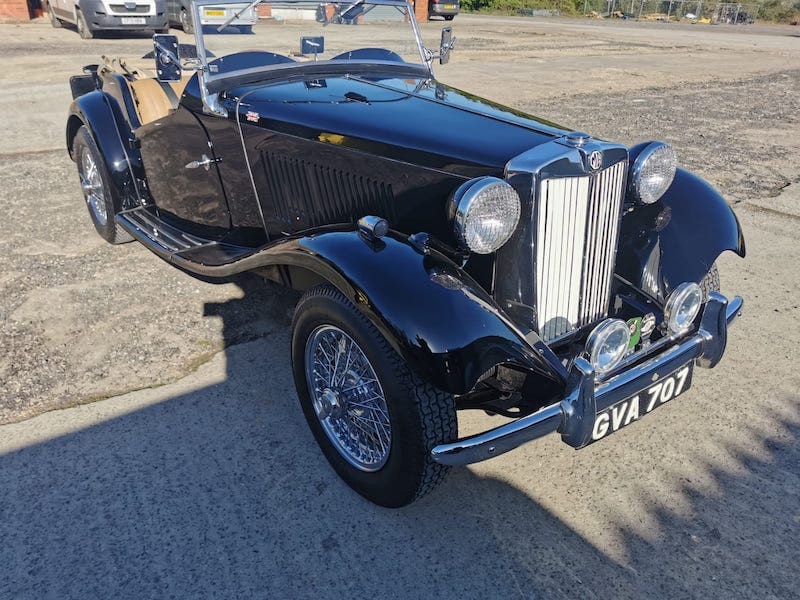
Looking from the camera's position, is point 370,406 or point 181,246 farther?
point 181,246

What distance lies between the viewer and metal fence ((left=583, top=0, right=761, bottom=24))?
130 ft

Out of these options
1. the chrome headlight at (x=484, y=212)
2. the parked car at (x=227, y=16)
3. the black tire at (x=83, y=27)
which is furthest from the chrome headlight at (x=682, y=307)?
the black tire at (x=83, y=27)

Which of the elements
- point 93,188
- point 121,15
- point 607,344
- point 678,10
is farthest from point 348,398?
point 678,10

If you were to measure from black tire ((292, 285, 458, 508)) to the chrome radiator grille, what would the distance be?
637mm

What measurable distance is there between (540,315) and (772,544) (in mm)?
1159

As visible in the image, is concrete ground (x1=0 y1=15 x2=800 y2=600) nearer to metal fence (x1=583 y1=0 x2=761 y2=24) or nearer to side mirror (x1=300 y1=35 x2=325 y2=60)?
side mirror (x1=300 y1=35 x2=325 y2=60)

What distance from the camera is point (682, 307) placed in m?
2.59

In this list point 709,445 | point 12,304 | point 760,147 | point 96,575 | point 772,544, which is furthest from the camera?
point 760,147

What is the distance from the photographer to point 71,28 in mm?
19047

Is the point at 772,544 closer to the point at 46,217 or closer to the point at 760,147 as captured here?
the point at 46,217

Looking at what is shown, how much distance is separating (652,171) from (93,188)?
13.0 ft

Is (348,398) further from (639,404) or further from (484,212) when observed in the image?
(639,404)

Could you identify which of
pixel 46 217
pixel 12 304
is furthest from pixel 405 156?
pixel 46 217

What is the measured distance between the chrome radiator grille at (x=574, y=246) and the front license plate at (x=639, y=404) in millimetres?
407
